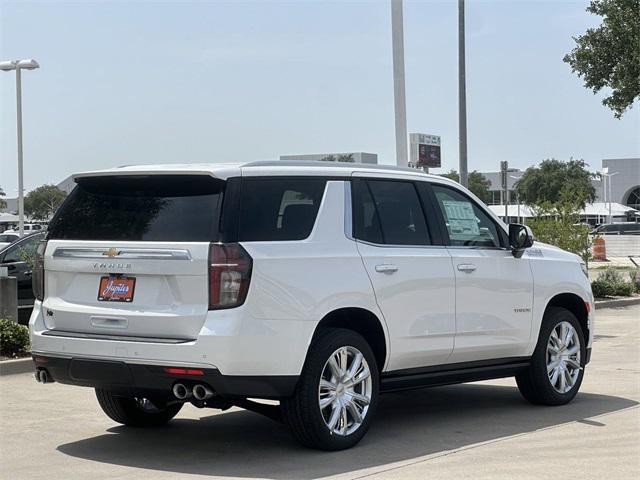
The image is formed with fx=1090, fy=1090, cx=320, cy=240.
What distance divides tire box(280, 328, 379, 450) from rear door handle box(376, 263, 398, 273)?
53 centimetres

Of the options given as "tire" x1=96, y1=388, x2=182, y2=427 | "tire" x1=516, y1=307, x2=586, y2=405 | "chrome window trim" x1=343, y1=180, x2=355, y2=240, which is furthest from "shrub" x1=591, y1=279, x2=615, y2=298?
"chrome window trim" x1=343, y1=180, x2=355, y2=240

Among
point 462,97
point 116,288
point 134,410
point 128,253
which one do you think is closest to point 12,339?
point 134,410

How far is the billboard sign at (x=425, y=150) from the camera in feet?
71.4

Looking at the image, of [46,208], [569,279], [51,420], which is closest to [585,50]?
[569,279]

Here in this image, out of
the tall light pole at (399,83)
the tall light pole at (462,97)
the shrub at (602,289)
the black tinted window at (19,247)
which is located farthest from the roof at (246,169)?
the tall light pole at (462,97)

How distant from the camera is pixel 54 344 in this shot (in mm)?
7566

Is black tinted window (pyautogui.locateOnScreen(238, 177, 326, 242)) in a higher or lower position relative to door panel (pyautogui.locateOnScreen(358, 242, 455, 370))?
higher

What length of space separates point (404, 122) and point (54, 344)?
1029cm

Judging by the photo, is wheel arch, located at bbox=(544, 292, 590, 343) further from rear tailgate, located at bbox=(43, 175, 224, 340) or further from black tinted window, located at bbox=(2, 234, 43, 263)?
black tinted window, located at bbox=(2, 234, 43, 263)

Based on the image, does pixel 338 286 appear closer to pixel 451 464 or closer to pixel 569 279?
pixel 451 464

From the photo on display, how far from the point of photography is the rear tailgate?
23.4 feet

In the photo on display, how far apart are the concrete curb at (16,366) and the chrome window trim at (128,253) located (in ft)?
13.8

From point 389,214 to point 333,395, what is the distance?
5.14 ft

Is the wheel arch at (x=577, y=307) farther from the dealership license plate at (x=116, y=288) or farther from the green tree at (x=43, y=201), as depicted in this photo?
the green tree at (x=43, y=201)
